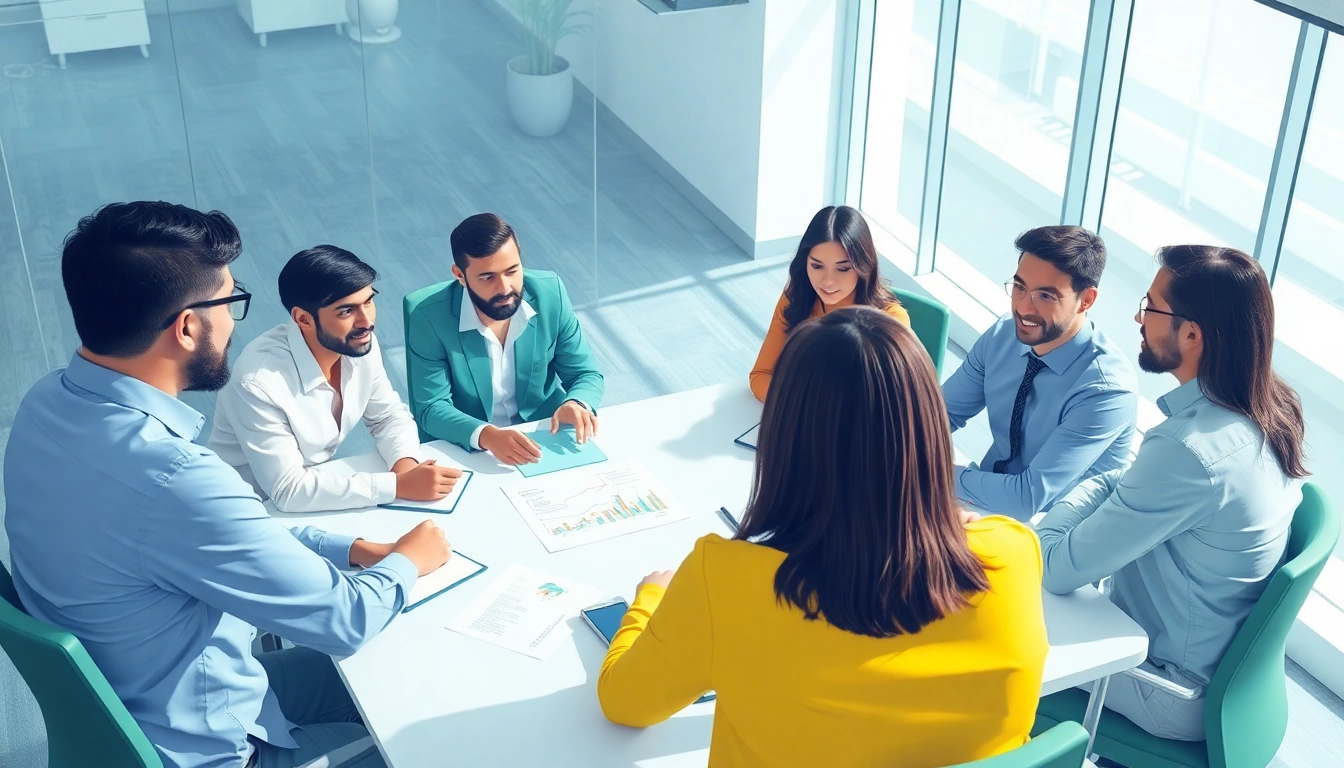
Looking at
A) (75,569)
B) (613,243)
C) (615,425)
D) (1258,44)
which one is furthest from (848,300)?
(1258,44)

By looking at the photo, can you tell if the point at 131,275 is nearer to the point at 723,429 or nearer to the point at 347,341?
the point at 347,341

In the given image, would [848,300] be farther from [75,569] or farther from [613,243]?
[613,243]

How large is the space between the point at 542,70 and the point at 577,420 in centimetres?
239

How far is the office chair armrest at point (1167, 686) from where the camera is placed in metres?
2.40

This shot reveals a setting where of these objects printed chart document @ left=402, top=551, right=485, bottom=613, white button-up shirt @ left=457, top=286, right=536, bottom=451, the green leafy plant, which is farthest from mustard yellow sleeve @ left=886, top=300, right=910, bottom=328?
the green leafy plant

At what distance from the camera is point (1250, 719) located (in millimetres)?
2410

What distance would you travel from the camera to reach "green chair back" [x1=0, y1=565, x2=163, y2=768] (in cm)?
186

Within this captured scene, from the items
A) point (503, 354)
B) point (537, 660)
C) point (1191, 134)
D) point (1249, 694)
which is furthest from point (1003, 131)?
point (537, 660)

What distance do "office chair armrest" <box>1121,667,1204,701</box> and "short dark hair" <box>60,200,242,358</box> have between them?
6.29ft

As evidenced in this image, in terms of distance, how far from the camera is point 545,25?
4.78 metres

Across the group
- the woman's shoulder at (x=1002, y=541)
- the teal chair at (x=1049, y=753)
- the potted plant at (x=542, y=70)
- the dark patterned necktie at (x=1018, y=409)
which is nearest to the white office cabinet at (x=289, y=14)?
the potted plant at (x=542, y=70)

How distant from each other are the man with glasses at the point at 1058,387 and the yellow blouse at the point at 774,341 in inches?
13.9

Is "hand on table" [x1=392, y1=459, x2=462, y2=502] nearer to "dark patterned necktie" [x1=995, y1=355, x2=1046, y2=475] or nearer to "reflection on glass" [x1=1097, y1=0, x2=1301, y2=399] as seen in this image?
"dark patterned necktie" [x1=995, y1=355, x2=1046, y2=475]

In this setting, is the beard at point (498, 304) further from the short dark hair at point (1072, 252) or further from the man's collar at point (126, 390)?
the short dark hair at point (1072, 252)
